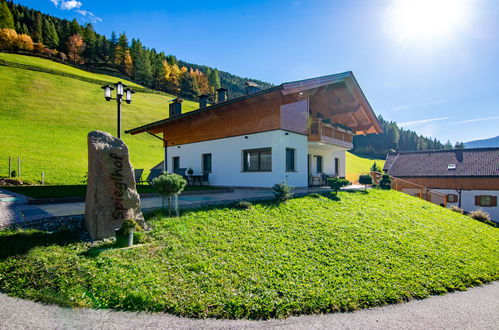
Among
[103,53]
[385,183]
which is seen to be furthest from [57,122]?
[103,53]

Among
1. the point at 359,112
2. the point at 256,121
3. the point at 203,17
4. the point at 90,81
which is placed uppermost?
the point at 90,81

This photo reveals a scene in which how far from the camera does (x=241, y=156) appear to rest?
47.5 feet

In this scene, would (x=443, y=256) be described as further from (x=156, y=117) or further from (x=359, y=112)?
(x=156, y=117)

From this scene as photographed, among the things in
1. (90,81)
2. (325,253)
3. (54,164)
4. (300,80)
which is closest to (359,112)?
(300,80)

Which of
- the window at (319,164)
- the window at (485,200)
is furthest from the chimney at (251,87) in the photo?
the window at (485,200)

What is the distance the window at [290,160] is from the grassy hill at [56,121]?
416 inches

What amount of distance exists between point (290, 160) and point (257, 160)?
178 centimetres

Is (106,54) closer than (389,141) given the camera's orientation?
Yes

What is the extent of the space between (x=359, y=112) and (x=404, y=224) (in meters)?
12.1

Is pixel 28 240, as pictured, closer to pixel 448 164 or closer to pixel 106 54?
pixel 448 164

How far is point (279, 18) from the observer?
12.2m

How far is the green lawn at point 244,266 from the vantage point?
360 centimetres

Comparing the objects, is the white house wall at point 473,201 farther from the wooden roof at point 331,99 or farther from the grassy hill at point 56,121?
the wooden roof at point 331,99

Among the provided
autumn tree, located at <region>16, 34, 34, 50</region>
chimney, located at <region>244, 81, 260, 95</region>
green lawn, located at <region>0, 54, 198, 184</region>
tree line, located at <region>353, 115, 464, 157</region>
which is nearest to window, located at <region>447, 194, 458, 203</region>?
chimney, located at <region>244, 81, 260, 95</region>
